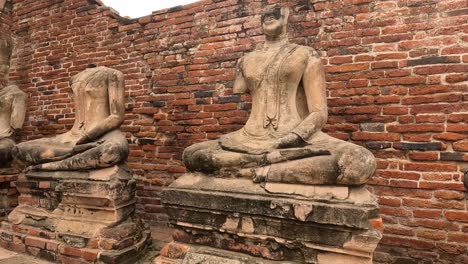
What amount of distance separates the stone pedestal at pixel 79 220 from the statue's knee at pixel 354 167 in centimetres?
190

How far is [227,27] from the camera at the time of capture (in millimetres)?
4117

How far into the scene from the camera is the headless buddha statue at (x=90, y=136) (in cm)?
299

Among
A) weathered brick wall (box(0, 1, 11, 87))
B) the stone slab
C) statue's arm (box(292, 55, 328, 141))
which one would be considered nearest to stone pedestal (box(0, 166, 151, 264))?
the stone slab

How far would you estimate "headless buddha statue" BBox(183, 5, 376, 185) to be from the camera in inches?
80.6

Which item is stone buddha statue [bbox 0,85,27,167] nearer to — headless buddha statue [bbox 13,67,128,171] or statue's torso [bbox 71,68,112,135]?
headless buddha statue [bbox 13,67,128,171]

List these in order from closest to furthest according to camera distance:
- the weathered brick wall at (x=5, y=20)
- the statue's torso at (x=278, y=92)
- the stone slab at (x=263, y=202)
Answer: the stone slab at (x=263, y=202) < the statue's torso at (x=278, y=92) < the weathered brick wall at (x=5, y=20)

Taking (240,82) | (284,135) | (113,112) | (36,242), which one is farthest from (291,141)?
(36,242)

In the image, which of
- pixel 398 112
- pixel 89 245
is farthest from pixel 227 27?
pixel 89 245

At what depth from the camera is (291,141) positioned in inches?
93.0

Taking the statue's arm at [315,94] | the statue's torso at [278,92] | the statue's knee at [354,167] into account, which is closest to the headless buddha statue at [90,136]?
the statue's torso at [278,92]

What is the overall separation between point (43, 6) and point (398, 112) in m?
5.57

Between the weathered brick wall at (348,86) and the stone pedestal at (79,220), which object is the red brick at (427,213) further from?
the stone pedestal at (79,220)

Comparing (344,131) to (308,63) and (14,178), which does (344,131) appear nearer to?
(308,63)

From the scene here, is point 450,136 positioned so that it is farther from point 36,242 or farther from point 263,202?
point 36,242
